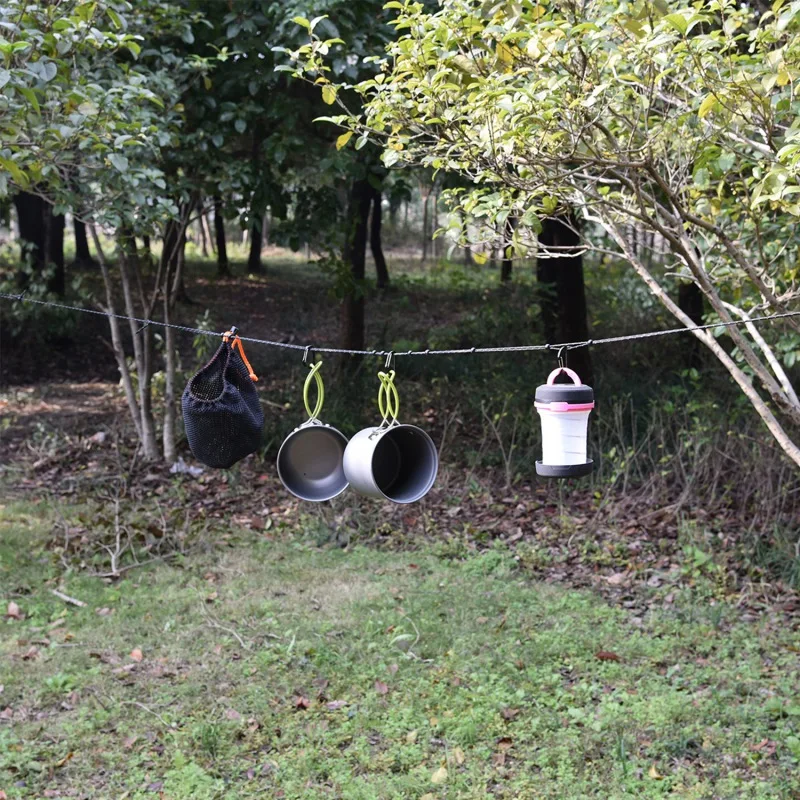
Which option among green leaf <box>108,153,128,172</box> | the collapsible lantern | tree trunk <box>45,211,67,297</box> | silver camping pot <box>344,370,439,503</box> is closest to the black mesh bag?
silver camping pot <box>344,370,439,503</box>

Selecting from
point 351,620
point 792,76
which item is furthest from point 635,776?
point 792,76

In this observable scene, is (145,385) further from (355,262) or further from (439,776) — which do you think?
(439,776)

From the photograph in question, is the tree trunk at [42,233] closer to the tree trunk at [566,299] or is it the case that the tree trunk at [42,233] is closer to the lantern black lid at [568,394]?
the tree trunk at [566,299]

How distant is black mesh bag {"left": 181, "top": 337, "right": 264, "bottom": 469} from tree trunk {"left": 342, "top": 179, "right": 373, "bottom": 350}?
18.4 ft

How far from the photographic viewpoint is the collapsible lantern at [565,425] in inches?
108

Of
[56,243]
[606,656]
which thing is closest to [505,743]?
[606,656]

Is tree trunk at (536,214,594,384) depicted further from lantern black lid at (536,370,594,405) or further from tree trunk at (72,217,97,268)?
tree trunk at (72,217,97,268)

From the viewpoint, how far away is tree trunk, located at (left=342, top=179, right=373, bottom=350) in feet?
29.3

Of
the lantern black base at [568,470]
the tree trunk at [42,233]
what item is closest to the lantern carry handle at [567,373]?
the lantern black base at [568,470]

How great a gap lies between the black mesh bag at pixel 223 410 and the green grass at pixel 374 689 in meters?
1.72

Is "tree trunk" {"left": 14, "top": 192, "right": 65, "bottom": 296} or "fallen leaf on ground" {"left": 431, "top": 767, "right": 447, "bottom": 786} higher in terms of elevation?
"tree trunk" {"left": 14, "top": 192, "right": 65, "bottom": 296}

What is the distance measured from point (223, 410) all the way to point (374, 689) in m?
2.34

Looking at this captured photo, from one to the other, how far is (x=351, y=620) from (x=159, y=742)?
1529 mm

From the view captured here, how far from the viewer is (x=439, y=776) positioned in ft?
13.4
